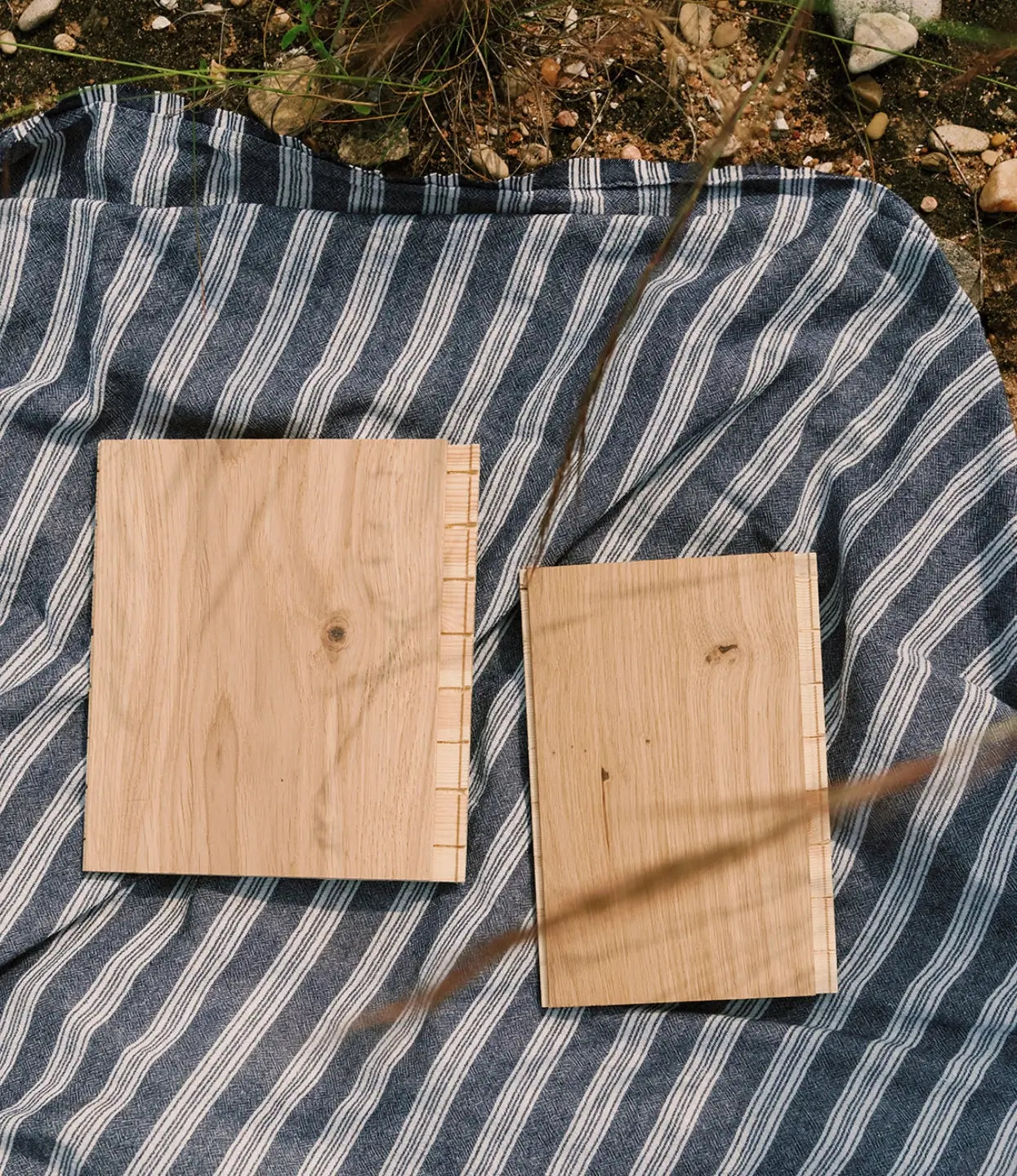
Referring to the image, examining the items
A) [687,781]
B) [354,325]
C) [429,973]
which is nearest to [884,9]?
[354,325]

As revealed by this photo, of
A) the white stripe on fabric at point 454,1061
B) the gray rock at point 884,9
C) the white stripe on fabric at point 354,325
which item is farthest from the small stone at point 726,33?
the white stripe on fabric at point 454,1061

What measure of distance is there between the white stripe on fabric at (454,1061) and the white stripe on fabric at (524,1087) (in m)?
0.05

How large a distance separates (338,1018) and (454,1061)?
0.14 metres

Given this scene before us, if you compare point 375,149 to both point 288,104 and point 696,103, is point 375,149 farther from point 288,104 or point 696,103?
point 696,103

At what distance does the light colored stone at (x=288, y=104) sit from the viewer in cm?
133

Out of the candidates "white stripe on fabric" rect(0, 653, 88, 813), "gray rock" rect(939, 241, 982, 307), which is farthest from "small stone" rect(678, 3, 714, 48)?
"white stripe on fabric" rect(0, 653, 88, 813)

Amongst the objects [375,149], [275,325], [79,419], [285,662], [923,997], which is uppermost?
[375,149]

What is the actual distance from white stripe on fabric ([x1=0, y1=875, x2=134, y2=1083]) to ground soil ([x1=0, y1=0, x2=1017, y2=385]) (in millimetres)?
961

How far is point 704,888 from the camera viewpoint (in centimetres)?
117

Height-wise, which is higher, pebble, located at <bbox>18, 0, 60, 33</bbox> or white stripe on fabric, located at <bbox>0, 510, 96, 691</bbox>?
pebble, located at <bbox>18, 0, 60, 33</bbox>

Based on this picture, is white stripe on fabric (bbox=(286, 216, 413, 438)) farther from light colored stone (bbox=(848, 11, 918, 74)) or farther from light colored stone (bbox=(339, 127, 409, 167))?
light colored stone (bbox=(848, 11, 918, 74))

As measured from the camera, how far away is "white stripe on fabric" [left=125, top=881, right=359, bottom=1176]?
1.20 meters

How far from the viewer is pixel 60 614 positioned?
126 cm

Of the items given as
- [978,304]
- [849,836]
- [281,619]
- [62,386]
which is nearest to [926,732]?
[849,836]
